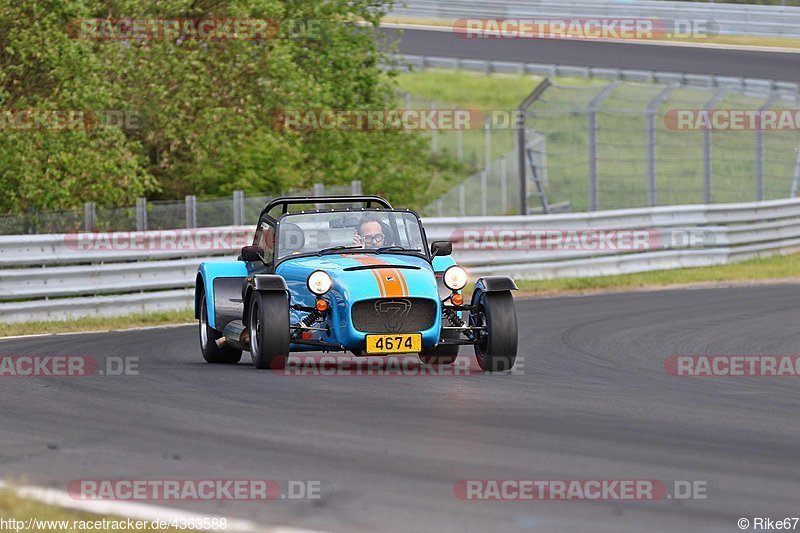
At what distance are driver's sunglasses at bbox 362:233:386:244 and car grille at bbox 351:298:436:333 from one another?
1203 mm

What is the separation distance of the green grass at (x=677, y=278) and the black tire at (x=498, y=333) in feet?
32.7

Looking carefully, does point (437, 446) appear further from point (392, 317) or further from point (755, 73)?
point (755, 73)

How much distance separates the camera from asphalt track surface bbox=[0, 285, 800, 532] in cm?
625

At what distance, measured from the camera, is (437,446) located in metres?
7.81

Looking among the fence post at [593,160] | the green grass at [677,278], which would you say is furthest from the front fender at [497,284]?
the fence post at [593,160]

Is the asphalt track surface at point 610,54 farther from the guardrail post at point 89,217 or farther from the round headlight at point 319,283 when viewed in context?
the round headlight at point 319,283

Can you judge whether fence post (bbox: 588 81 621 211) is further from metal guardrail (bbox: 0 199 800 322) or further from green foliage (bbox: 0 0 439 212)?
green foliage (bbox: 0 0 439 212)

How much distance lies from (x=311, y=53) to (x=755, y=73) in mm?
13253

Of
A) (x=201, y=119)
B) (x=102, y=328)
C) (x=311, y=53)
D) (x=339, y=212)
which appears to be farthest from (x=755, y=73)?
(x=339, y=212)

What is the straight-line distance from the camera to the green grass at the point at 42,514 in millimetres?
5878

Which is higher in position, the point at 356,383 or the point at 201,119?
the point at 201,119

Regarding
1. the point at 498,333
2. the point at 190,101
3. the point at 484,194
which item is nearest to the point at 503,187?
the point at 484,194

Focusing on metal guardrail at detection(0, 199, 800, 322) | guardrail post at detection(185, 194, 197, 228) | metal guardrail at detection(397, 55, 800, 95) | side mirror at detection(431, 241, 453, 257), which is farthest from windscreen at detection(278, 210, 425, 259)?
metal guardrail at detection(397, 55, 800, 95)

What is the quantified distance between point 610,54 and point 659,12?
2004 millimetres
